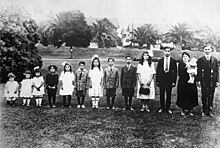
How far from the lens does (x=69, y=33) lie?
3.73 meters

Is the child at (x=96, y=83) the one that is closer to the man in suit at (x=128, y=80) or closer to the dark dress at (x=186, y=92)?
the man in suit at (x=128, y=80)

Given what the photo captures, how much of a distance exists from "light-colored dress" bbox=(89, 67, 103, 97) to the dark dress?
42.7 inches

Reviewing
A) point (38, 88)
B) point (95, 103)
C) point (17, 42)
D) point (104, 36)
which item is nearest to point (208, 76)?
point (104, 36)

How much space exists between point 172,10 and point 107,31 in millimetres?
867

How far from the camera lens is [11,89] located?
3.93m

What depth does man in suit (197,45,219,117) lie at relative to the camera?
137 inches

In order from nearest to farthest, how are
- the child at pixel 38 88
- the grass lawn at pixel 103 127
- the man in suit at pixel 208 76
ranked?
the grass lawn at pixel 103 127
the man in suit at pixel 208 76
the child at pixel 38 88

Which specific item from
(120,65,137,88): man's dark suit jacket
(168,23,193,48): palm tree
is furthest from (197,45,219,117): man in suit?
(120,65,137,88): man's dark suit jacket

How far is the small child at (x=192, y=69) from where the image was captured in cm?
358

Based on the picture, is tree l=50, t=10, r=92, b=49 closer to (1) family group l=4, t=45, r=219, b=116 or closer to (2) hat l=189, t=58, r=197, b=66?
(1) family group l=4, t=45, r=219, b=116

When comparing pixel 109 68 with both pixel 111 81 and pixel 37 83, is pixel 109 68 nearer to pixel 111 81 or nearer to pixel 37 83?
pixel 111 81

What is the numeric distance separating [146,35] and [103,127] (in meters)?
1.31

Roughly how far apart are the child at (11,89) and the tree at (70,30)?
808 mm

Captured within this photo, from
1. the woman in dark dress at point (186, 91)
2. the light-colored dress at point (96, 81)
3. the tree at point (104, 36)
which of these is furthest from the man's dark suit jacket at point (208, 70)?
the light-colored dress at point (96, 81)
